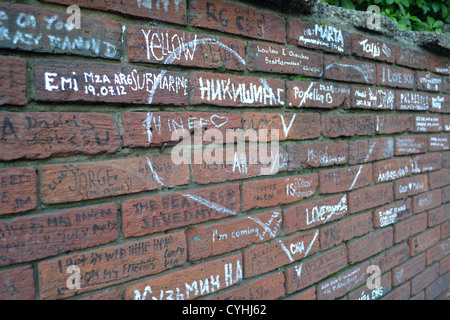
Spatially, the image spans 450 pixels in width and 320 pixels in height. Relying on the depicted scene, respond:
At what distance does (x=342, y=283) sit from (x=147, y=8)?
1656 millimetres

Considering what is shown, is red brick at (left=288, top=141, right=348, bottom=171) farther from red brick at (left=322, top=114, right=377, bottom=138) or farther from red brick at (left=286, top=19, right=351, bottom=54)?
red brick at (left=286, top=19, right=351, bottom=54)

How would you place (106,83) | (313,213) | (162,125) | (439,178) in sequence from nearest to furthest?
(106,83) → (162,125) → (313,213) → (439,178)

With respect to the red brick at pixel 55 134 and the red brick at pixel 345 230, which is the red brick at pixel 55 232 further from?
the red brick at pixel 345 230

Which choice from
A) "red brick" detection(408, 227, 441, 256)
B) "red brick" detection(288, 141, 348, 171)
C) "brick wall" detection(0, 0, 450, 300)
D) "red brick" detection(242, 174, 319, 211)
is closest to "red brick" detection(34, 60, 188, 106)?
"brick wall" detection(0, 0, 450, 300)

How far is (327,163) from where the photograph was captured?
1.65 metres

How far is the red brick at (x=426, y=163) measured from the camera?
7.05ft

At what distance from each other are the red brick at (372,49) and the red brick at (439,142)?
0.72 m

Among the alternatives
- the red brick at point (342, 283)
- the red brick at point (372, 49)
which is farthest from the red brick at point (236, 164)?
the red brick at point (372, 49)

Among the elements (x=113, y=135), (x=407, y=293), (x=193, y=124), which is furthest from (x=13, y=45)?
(x=407, y=293)

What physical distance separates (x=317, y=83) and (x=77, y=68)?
1125 millimetres

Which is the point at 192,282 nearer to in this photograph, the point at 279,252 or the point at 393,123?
the point at 279,252

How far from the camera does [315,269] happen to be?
1.61 metres

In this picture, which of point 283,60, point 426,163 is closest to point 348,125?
point 283,60

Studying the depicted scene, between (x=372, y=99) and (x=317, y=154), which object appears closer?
(x=317, y=154)
